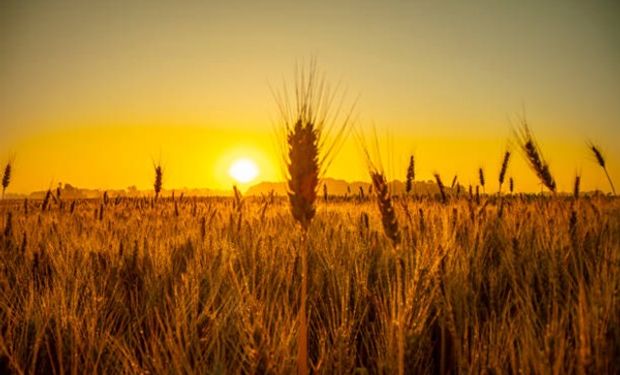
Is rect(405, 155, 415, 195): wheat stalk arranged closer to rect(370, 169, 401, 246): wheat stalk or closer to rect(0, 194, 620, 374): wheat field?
rect(0, 194, 620, 374): wheat field

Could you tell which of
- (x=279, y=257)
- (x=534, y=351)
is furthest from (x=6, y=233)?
(x=534, y=351)

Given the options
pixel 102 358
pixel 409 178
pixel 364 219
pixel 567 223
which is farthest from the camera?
pixel 409 178

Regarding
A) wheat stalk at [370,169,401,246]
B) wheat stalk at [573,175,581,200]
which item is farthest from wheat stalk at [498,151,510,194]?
wheat stalk at [370,169,401,246]

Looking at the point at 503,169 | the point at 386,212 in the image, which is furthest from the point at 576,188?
the point at 386,212

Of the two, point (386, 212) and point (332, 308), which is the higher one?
point (386, 212)

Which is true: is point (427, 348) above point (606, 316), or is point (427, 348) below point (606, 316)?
below

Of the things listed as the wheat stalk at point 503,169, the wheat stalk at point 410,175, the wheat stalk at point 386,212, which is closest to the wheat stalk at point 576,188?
the wheat stalk at point 503,169

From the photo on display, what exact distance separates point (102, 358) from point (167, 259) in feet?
5.38

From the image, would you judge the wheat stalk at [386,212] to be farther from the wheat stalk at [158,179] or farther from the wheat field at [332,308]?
the wheat stalk at [158,179]

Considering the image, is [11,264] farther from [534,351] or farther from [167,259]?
[534,351]

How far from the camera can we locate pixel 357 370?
203cm

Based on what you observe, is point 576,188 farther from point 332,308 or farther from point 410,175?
point 332,308

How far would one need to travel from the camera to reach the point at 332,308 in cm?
204

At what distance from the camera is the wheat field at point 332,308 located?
178 centimetres
